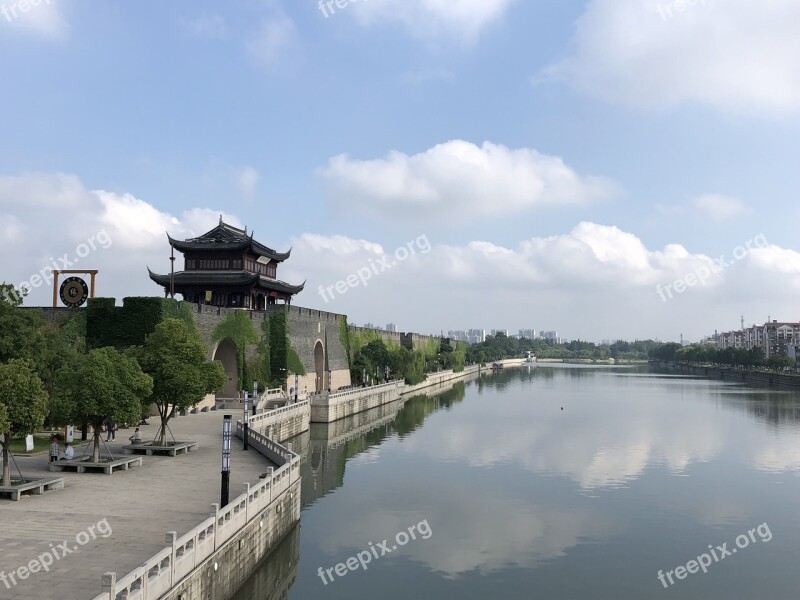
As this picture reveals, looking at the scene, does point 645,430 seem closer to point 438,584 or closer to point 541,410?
point 541,410

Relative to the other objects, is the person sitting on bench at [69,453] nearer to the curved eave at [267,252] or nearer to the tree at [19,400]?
the tree at [19,400]

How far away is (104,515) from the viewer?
14.7 m

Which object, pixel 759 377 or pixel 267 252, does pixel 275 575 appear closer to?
pixel 267 252

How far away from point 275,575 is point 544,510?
9975 millimetres

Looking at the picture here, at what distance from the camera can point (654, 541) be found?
18.9 metres

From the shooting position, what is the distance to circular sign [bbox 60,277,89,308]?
34.1 metres

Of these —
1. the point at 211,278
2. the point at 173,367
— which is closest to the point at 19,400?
the point at 173,367

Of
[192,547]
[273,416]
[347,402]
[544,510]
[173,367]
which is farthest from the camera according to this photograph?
[347,402]

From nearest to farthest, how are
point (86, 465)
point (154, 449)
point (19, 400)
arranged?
point (19, 400) → point (86, 465) → point (154, 449)

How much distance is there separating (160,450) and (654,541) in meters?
16.7

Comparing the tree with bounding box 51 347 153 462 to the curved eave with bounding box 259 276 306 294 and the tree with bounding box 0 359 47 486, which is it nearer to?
the tree with bounding box 0 359 47 486

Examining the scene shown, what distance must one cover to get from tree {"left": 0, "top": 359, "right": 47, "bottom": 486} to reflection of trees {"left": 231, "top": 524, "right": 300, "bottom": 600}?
6525 mm

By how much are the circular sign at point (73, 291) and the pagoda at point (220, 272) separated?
16.9m

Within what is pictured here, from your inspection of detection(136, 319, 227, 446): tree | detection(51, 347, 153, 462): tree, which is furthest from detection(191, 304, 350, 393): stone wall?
detection(51, 347, 153, 462): tree
